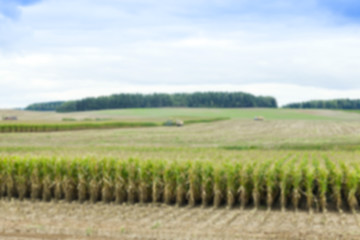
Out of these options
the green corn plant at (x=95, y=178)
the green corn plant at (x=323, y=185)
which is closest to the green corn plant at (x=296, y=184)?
the green corn plant at (x=323, y=185)

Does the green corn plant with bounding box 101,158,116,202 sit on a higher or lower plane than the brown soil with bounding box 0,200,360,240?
higher

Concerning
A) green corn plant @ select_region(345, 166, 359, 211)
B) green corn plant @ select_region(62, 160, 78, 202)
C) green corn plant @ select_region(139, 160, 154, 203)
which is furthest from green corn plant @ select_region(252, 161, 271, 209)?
green corn plant @ select_region(62, 160, 78, 202)

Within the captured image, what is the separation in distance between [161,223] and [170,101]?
546ft

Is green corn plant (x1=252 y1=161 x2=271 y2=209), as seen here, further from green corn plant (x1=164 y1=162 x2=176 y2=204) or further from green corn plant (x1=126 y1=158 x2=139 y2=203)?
green corn plant (x1=126 y1=158 x2=139 y2=203)

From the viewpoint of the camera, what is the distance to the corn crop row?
17078 mm

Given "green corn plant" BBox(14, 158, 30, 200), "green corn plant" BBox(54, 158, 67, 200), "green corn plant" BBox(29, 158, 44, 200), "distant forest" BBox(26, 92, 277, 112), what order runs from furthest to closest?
"distant forest" BBox(26, 92, 277, 112) < "green corn plant" BBox(14, 158, 30, 200) < "green corn plant" BBox(29, 158, 44, 200) < "green corn plant" BBox(54, 158, 67, 200)

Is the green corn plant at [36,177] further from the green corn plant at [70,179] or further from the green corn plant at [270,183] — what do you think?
the green corn plant at [270,183]

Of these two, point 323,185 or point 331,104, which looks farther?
point 331,104

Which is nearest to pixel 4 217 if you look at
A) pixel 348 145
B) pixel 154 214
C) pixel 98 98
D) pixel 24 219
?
pixel 24 219

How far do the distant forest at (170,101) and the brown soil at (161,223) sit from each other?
15577 cm

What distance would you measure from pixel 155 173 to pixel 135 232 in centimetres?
458

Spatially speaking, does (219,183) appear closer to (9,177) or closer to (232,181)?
(232,181)

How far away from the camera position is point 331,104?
186 metres

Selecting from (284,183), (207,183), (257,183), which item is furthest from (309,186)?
(207,183)
